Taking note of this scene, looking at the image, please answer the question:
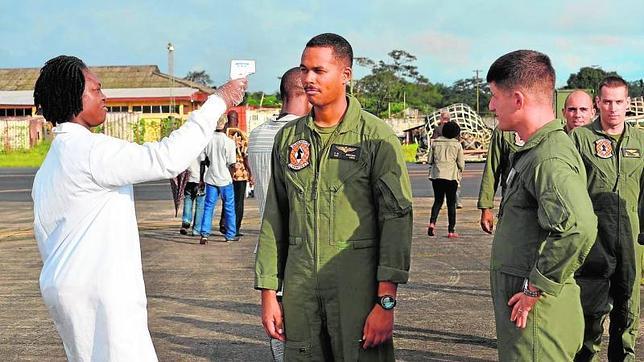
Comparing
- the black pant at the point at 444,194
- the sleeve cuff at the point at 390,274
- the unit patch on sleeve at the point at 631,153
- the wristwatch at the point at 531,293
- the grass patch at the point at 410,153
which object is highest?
the unit patch on sleeve at the point at 631,153

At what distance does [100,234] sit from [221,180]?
10233mm

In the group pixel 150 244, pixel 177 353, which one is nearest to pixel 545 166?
pixel 177 353

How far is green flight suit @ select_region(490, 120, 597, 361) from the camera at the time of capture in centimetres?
378

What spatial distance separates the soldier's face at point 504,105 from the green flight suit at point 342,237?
489 mm

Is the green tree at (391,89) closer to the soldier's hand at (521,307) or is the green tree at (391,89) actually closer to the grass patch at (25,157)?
the grass patch at (25,157)

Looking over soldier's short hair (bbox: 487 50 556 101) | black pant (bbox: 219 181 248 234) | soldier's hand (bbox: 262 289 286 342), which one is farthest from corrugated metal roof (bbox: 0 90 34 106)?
soldier's short hair (bbox: 487 50 556 101)

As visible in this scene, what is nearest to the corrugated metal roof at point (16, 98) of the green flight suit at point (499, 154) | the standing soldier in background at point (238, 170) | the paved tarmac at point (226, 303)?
the paved tarmac at point (226, 303)

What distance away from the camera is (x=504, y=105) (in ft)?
13.5

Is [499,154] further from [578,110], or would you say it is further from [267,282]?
[267,282]

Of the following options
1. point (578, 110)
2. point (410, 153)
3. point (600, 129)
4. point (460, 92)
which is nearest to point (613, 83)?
point (600, 129)

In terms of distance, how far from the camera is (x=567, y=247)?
3.77 meters

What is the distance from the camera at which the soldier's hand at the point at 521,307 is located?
3.86 meters

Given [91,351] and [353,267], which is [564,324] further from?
[91,351]

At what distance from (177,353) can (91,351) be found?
3.58m
